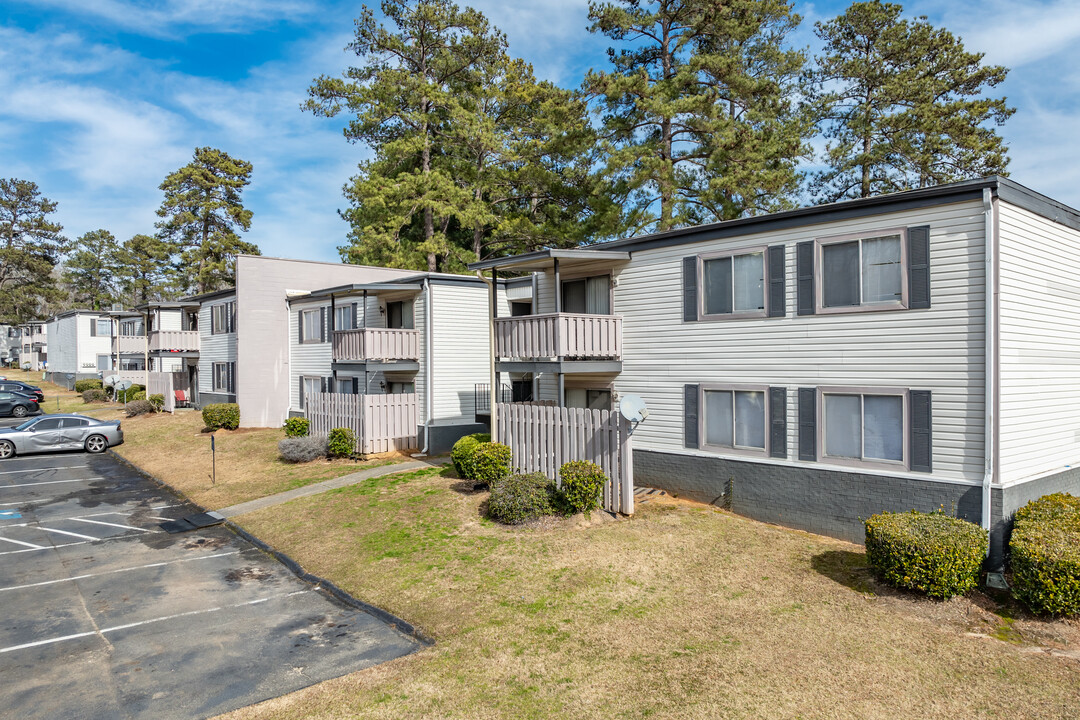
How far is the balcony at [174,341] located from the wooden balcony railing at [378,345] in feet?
62.4

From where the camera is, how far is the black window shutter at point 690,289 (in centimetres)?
1563

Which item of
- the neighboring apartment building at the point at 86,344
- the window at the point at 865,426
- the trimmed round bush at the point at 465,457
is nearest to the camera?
the window at the point at 865,426

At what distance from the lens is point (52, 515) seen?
17.0 meters

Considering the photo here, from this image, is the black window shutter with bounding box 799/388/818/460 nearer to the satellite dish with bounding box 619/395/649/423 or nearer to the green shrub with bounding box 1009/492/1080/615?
the satellite dish with bounding box 619/395/649/423

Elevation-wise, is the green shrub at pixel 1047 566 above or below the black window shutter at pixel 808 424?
below

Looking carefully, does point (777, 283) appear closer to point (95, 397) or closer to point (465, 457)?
point (465, 457)

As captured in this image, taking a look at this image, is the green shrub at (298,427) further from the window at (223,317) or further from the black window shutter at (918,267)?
the black window shutter at (918,267)

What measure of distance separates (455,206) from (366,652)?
32.0 meters

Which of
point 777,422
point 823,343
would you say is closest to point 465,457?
point 777,422

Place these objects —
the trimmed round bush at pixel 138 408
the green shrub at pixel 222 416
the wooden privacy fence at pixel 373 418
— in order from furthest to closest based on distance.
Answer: the trimmed round bush at pixel 138 408 → the green shrub at pixel 222 416 → the wooden privacy fence at pixel 373 418

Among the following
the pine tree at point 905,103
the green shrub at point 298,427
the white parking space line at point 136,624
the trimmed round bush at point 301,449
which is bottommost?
the white parking space line at point 136,624

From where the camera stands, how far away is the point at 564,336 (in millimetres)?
16484

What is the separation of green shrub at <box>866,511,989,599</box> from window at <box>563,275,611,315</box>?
954 cm

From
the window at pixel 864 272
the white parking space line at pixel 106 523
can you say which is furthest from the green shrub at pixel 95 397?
the window at pixel 864 272
